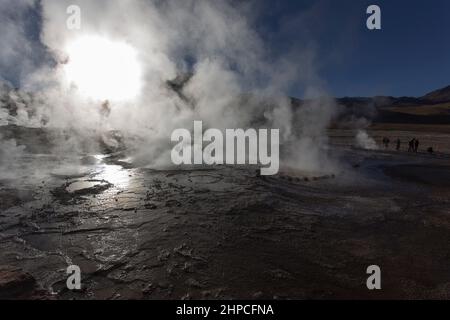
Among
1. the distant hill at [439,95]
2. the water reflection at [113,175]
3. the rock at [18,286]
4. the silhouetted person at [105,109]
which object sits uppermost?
the distant hill at [439,95]

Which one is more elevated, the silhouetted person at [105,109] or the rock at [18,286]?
the silhouetted person at [105,109]

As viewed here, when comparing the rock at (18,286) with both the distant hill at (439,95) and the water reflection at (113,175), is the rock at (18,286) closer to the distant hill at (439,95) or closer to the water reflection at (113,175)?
the water reflection at (113,175)

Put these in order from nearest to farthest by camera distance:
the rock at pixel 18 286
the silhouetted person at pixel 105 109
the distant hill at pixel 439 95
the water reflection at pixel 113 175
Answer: the rock at pixel 18 286, the water reflection at pixel 113 175, the silhouetted person at pixel 105 109, the distant hill at pixel 439 95

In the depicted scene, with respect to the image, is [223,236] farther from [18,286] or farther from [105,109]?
[105,109]

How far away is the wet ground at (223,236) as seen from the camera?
5.19m

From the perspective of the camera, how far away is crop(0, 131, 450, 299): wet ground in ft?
17.0

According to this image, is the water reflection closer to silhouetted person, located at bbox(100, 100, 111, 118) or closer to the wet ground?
the wet ground

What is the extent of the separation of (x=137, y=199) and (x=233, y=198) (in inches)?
123

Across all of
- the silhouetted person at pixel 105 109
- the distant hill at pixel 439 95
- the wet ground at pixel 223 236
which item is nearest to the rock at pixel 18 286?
the wet ground at pixel 223 236

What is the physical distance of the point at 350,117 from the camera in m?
81.2

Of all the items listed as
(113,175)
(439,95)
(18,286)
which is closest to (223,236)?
(18,286)

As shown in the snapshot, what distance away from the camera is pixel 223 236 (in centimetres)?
709

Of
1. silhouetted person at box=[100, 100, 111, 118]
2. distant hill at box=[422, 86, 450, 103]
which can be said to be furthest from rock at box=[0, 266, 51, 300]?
distant hill at box=[422, 86, 450, 103]

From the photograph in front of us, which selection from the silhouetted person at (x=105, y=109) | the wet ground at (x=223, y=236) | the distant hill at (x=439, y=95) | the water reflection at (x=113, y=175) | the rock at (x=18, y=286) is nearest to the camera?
the rock at (x=18, y=286)
